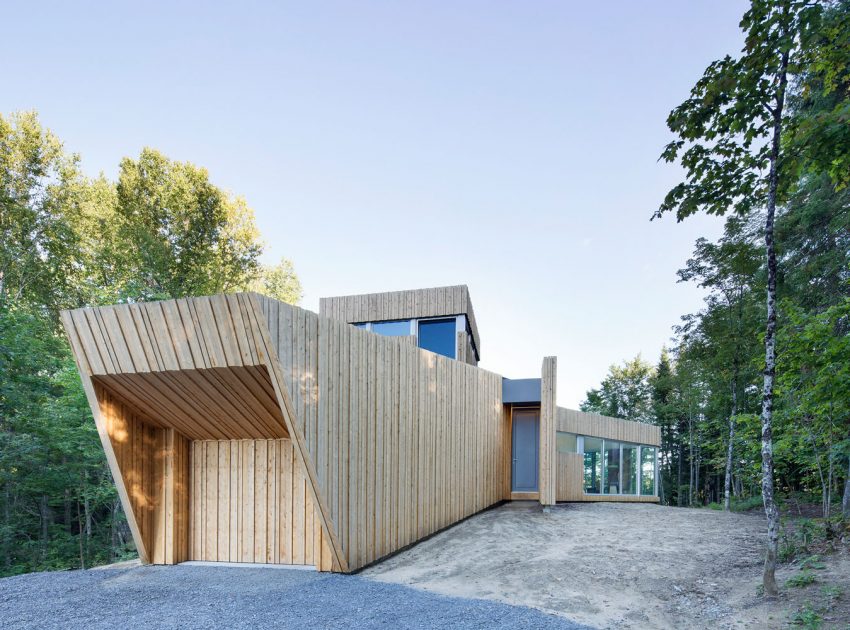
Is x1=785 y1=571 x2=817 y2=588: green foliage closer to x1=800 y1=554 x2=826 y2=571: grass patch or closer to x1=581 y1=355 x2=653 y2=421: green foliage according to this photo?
x1=800 y1=554 x2=826 y2=571: grass patch

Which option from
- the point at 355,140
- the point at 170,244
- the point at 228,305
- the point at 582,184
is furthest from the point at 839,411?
the point at 170,244

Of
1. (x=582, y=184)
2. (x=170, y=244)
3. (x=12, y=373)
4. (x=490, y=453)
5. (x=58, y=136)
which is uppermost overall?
(x=58, y=136)

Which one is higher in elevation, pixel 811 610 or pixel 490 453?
pixel 811 610

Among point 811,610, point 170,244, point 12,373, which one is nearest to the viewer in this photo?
point 811,610

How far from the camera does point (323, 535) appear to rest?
19.4 ft

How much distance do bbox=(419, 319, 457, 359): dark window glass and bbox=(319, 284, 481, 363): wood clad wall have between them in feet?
0.82

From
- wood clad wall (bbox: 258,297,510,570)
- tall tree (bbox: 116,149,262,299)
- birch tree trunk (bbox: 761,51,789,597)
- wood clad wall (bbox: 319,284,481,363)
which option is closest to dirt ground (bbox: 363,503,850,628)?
wood clad wall (bbox: 258,297,510,570)

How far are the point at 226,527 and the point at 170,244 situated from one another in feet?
45.8

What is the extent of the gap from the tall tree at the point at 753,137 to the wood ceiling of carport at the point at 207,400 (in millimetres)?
5319

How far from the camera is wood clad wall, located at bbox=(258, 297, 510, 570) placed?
5.46 metres

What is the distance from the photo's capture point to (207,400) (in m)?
5.86

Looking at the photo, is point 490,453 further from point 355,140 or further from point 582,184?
point 355,140

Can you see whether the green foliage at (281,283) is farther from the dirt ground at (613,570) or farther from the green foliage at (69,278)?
the dirt ground at (613,570)

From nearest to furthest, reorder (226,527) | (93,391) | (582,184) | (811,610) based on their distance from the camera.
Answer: (811,610)
(93,391)
(226,527)
(582,184)
